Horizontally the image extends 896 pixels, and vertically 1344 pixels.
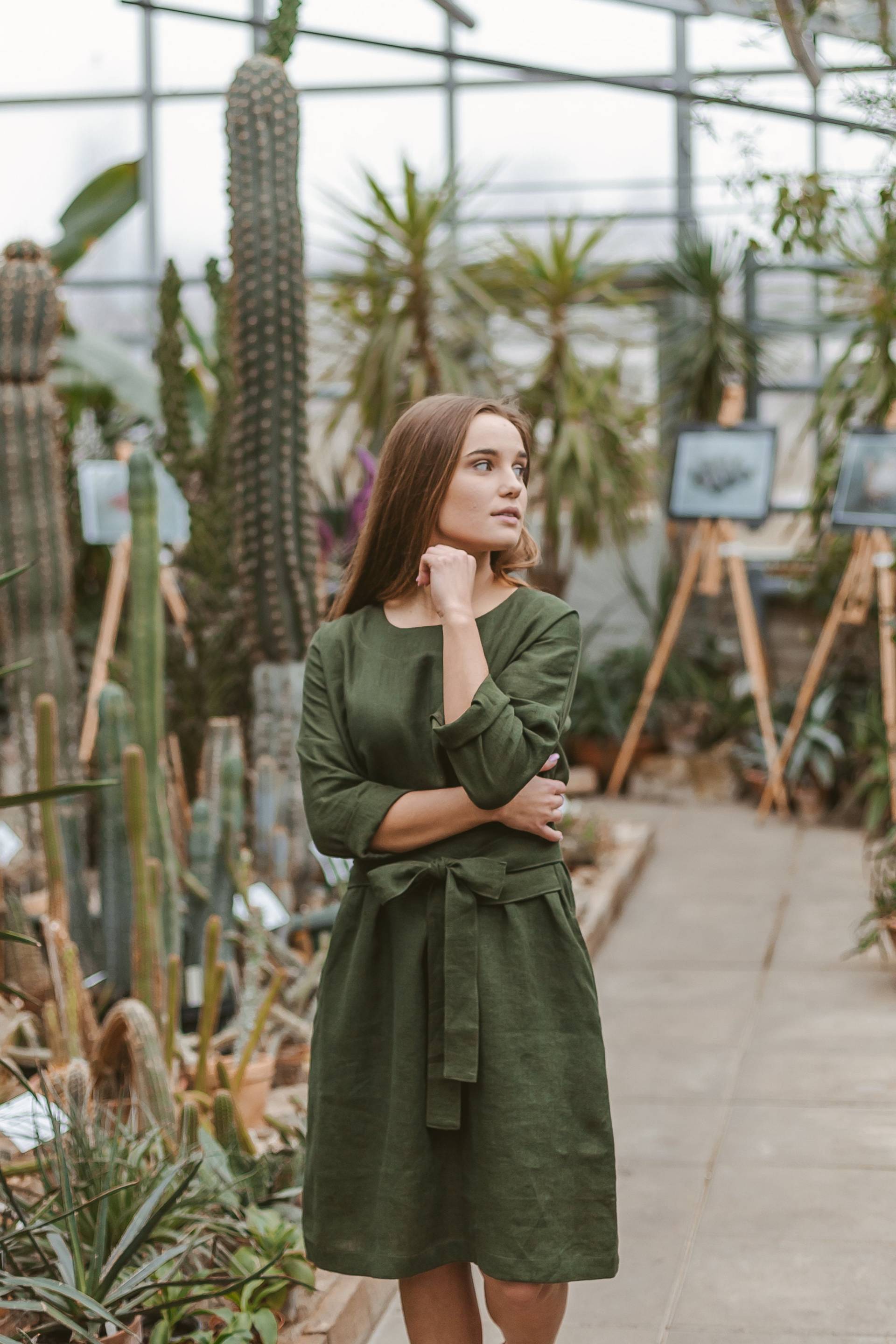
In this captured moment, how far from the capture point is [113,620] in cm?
547

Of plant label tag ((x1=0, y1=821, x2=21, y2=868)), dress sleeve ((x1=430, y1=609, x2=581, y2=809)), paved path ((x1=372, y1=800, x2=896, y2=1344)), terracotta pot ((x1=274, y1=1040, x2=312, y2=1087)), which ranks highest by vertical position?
dress sleeve ((x1=430, y1=609, x2=581, y2=809))

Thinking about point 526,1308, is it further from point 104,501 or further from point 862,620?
point 862,620

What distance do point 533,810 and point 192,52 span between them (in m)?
8.41

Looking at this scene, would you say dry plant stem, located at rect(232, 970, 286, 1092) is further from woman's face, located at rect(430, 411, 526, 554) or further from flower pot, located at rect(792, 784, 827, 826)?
flower pot, located at rect(792, 784, 827, 826)

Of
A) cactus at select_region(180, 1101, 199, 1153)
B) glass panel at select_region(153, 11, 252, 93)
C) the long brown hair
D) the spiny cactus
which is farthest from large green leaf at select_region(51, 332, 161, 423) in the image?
the long brown hair

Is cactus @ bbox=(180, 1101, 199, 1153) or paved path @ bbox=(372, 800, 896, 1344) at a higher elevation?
cactus @ bbox=(180, 1101, 199, 1153)

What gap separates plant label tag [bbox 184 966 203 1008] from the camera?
353cm

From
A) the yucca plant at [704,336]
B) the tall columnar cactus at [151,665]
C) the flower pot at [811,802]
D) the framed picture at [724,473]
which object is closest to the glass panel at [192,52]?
the yucca plant at [704,336]

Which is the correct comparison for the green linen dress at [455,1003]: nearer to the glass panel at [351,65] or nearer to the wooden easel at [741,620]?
the wooden easel at [741,620]

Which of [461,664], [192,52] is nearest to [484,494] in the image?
[461,664]

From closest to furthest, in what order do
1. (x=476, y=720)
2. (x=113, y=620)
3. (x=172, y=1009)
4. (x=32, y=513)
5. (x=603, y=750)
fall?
(x=476, y=720) < (x=172, y=1009) < (x=32, y=513) < (x=113, y=620) < (x=603, y=750)

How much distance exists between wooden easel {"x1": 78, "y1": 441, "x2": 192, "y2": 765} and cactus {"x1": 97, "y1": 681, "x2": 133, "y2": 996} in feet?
4.74

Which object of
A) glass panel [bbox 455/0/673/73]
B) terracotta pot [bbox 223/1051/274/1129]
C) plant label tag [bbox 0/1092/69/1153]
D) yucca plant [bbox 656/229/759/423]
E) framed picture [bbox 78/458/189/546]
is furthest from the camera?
glass panel [bbox 455/0/673/73]

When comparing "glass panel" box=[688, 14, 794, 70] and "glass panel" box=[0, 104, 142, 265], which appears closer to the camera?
"glass panel" box=[688, 14, 794, 70]
